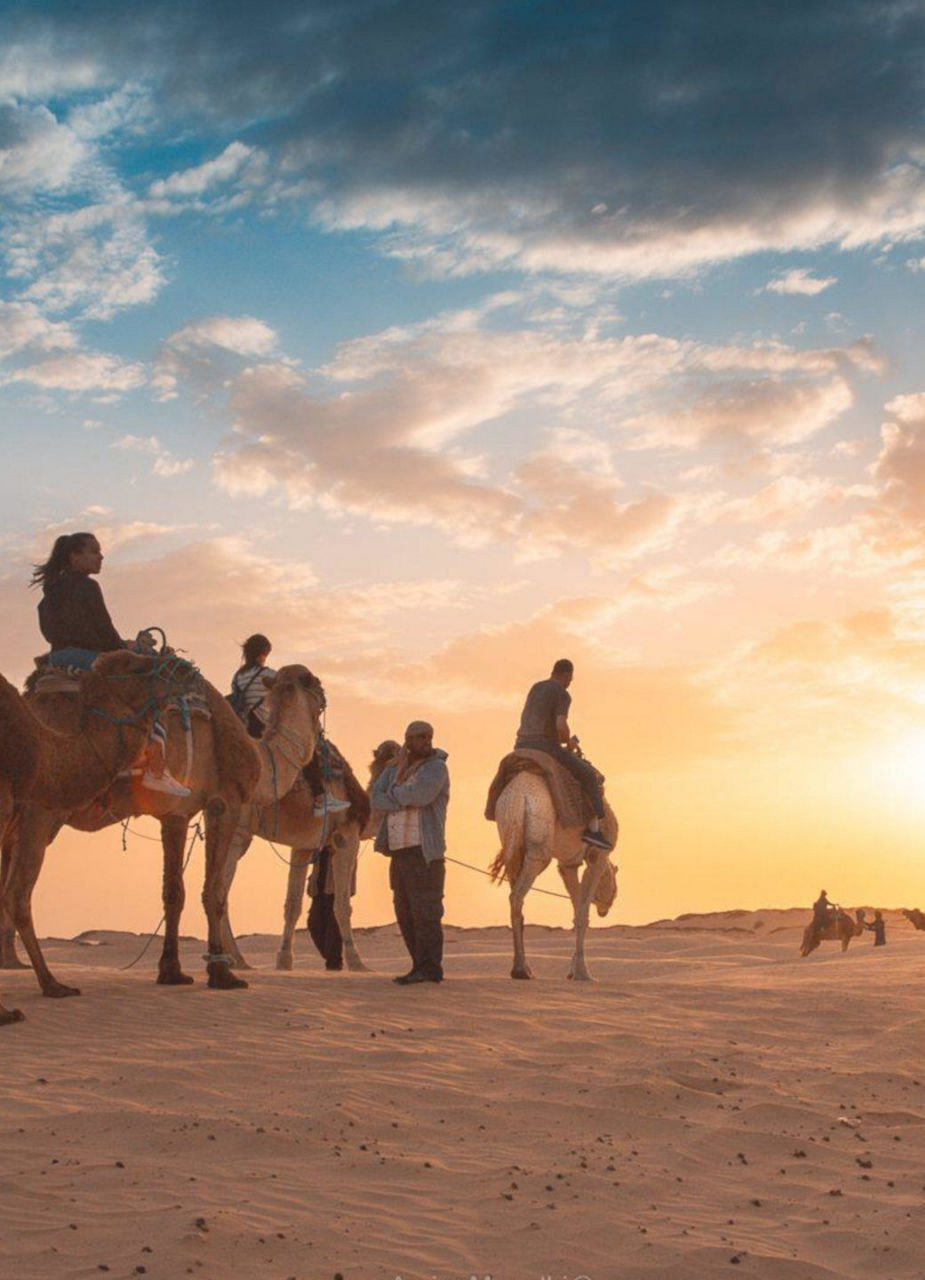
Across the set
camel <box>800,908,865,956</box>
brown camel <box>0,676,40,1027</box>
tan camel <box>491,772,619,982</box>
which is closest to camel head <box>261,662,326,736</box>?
tan camel <box>491,772,619,982</box>

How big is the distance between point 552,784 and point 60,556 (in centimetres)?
578

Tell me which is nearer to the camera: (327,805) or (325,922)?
(327,805)

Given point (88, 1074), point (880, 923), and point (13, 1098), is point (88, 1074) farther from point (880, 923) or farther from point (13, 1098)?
point (880, 923)

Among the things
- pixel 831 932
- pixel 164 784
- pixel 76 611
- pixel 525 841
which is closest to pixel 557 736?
pixel 525 841

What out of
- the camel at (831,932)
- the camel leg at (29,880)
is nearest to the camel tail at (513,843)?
the camel leg at (29,880)

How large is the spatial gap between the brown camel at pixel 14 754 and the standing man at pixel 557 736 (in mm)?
6341

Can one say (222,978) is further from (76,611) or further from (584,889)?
(584,889)

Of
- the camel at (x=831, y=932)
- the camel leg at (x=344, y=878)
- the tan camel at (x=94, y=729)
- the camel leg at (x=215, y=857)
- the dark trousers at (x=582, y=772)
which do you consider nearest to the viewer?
the tan camel at (x=94, y=729)

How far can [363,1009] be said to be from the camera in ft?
42.3

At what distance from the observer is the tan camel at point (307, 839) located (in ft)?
55.0

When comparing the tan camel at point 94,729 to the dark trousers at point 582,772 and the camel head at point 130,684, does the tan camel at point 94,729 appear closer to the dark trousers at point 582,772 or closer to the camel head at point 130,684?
the camel head at point 130,684

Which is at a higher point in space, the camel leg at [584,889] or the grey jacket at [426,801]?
the grey jacket at [426,801]

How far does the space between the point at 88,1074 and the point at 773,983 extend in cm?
895

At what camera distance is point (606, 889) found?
17.7m
